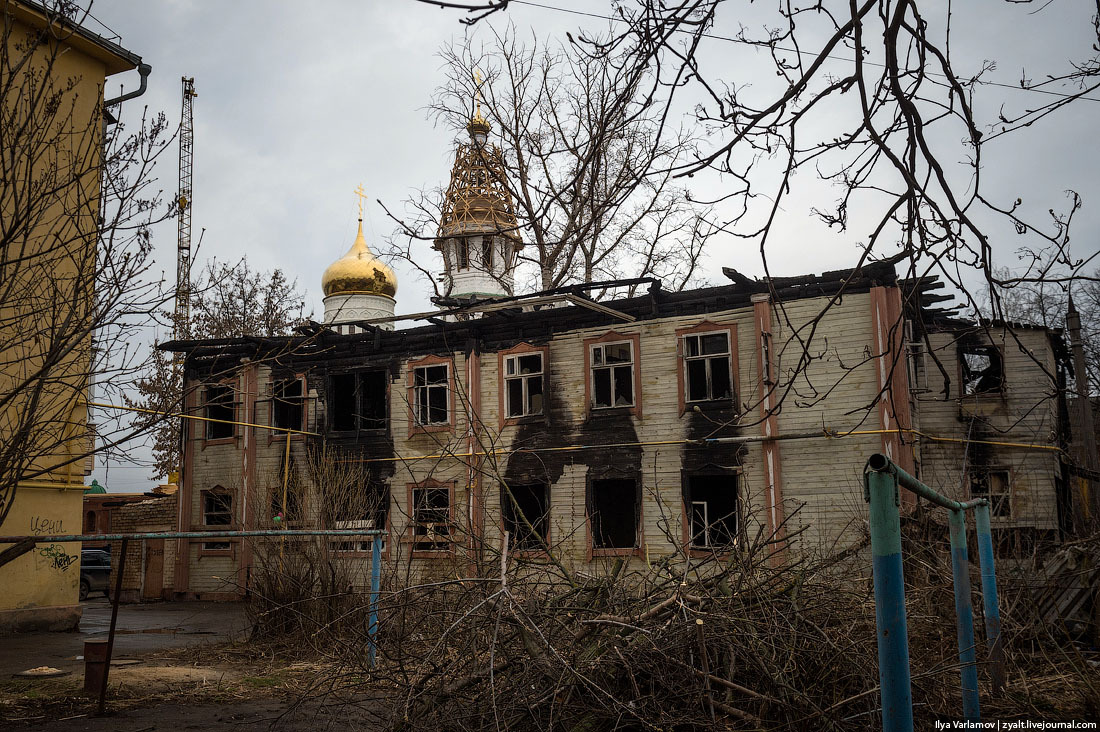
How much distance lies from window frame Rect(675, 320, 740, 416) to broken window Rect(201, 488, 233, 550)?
1288 centimetres

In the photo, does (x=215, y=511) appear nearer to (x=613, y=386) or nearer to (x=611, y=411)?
(x=611, y=411)

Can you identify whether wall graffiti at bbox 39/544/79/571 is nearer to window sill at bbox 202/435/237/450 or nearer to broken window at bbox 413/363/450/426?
broken window at bbox 413/363/450/426

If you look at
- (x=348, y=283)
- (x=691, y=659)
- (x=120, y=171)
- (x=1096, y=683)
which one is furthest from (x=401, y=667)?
(x=348, y=283)

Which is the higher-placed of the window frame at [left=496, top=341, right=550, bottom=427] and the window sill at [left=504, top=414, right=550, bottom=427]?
the window frame at [left=496, top=341, right=550, bottom=427]

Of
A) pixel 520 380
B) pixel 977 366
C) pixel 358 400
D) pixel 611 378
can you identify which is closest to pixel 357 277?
pixel 358 400

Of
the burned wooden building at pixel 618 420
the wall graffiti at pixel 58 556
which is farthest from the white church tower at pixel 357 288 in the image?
the wall graffiti at pixel 58 556

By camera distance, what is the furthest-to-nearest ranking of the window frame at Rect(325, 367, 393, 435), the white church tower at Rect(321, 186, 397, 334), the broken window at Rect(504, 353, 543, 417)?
the white church tower at Rect(321, 186, 397, 334) → the window frame at Rect(325, 367, 393, 435) → the broken window at Rect(504, 353, 543, 417)

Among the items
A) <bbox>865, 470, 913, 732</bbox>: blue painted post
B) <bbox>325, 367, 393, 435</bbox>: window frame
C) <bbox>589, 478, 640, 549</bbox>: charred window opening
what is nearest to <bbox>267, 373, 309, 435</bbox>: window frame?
<bbox>325, 367, 393, 435</bbox>: window frame

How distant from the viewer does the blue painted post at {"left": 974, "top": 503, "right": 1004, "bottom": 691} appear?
4.64 m

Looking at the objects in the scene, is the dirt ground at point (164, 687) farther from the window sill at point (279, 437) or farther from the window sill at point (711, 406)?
the window sill at point (711, 406)

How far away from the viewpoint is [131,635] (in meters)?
14.6

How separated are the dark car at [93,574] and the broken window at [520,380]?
48.0 ft

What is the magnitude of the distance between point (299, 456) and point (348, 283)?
1510 cm

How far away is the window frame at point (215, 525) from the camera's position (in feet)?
76.1
